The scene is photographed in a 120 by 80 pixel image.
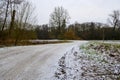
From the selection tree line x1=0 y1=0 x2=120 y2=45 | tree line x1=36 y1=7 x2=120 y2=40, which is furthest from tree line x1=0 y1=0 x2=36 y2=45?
tree line x1=36 y1=7 x2=120 y2=40

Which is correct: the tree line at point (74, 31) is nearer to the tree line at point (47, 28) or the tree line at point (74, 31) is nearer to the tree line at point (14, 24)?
the tree line at point (47, 28)

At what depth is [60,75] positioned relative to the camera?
1052 centimetres

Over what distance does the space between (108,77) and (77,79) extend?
1.72m

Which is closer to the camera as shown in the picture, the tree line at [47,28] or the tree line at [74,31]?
the tree line at [47,28]

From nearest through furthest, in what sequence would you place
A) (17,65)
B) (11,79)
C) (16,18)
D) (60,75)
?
(11,79)
(60,75)
(17,65)
(16,18)

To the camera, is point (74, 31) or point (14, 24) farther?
point (74, 31)

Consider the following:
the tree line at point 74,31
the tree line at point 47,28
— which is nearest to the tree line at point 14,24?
the tree line at point 47,28

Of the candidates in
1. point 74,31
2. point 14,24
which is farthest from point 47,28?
point 14,24

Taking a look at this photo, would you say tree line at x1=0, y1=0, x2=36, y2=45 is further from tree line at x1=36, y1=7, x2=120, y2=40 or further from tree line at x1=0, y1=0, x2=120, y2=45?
tree line at x1=36, y1=7, x2=120, y2=40

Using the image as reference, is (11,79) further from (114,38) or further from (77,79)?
(114,38)

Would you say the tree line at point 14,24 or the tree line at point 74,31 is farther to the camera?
the tree line at point 74,31

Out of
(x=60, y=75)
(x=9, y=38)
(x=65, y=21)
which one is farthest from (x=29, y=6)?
(x=65, y=21)

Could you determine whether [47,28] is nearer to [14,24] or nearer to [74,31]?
[74,31]

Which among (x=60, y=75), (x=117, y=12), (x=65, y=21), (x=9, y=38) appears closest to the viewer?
(x=60, y=75)
